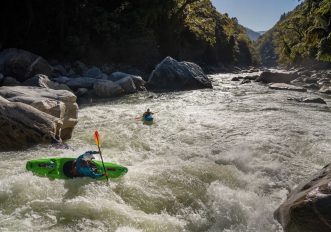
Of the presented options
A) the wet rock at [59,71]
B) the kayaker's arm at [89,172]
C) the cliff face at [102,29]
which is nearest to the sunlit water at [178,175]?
the kayaker's arm at [89,172]

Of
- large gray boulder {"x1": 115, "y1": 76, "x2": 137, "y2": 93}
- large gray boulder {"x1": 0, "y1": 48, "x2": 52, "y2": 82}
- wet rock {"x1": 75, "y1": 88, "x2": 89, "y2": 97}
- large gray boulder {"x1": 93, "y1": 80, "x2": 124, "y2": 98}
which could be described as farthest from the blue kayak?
large gray boulder {"x1": 0, "y1": 48, "x2": 52, "y2": 82}

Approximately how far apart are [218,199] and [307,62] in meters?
36.8

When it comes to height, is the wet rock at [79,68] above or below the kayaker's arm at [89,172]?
above

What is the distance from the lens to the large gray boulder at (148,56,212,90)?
20703mm

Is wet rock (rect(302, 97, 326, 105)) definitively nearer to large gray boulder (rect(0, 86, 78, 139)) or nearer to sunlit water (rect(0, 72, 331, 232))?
sunlit water (rect(0, 72, 331, 232))

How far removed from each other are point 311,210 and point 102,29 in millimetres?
24468

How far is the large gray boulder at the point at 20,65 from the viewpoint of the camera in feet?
57.9

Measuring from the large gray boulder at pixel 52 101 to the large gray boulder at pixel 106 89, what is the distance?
6298 mm

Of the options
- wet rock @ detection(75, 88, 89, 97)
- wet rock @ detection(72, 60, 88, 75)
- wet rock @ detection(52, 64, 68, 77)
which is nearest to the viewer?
wet rock @ detection(75, 88, 89, 97)

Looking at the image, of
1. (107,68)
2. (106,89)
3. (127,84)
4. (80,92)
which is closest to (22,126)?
(80,92)

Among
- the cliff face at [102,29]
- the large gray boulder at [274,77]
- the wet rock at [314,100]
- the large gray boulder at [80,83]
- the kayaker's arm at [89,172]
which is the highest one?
the cliff face at [102,29]

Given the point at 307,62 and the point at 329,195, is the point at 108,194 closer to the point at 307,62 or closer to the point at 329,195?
the point at 329,195

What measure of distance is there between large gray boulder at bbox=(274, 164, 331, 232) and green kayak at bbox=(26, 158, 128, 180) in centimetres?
298

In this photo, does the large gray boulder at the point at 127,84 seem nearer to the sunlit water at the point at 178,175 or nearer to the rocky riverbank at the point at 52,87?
the rocky riverbank at the point at 52,87
